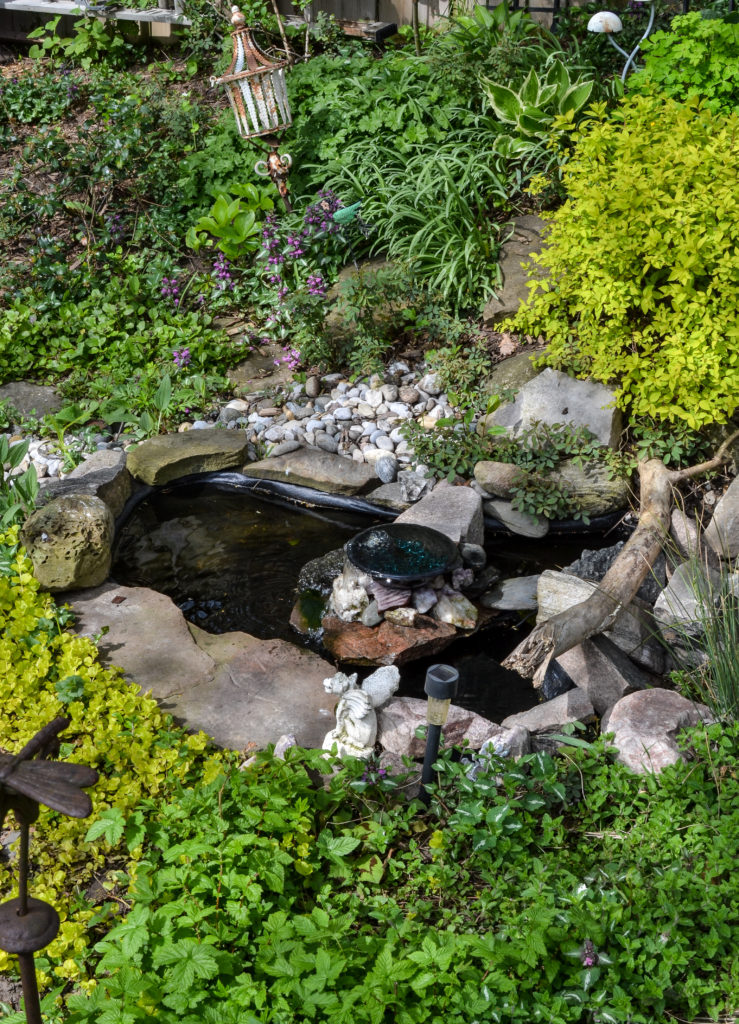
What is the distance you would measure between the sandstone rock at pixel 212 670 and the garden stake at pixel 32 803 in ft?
5.53

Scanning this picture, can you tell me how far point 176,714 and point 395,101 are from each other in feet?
16.5

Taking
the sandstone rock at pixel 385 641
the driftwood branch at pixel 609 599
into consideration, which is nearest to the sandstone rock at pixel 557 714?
the driftwood branch at pixel 609 599

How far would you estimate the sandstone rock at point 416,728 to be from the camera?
323 centimetres

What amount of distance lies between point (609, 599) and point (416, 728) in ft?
3.67

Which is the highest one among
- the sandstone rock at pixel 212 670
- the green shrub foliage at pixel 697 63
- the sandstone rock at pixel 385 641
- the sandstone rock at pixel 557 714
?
the green shrub foliage at pixel 697 63

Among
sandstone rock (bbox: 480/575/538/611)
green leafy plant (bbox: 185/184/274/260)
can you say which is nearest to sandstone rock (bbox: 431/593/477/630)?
sandstone rock (bbox: 480/575/538/611)

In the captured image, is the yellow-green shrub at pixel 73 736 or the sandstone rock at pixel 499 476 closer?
the yellow-green shrub at pixel 73 736

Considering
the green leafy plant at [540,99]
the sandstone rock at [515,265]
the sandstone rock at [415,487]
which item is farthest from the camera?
the green leafy plant at [540,99]

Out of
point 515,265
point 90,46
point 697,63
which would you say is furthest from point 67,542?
point 90,46

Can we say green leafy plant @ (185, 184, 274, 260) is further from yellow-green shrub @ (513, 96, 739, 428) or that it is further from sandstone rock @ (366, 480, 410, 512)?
yellow-green shrub @ (513, 96, 739, 428)

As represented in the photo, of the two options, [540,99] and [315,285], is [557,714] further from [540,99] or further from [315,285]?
[540,99]

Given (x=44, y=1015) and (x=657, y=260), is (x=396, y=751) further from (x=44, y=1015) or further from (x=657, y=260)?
(x=657, y=260)

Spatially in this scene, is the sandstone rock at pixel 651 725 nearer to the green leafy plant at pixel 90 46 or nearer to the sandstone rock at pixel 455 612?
the sandstone rock at pixel 455 612

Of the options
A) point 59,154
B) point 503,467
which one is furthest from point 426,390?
point 59,154
